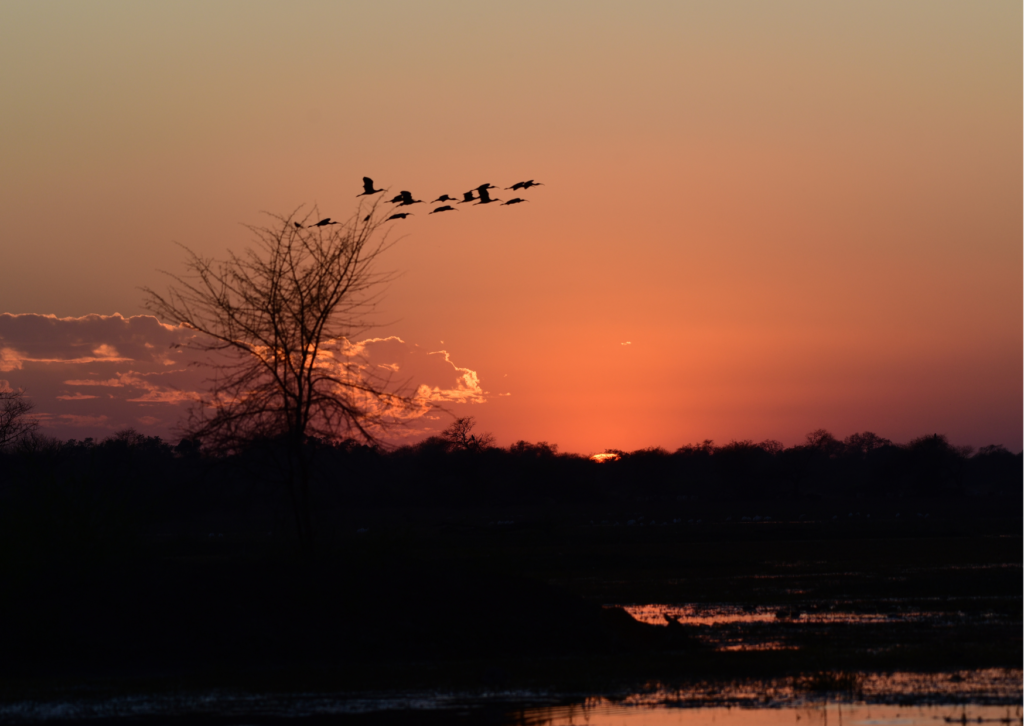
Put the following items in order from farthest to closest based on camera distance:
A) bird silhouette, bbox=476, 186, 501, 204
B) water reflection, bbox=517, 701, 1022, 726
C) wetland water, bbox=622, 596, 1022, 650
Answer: bird silhouette, bbox=476, 186, 501, 204 < wetland water, bbox=622, 596, 1022, 650 < water reflection, bbox=517, 701, 1022, 726

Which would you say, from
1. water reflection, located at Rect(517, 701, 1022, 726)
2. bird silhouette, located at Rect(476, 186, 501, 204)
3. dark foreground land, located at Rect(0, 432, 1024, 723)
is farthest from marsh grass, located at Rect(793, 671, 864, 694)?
bird silhouette, located at Rect(476, 186, 501, 204)

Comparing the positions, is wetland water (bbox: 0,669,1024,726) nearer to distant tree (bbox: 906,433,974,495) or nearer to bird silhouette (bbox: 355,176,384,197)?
bird silhouette (bbox: 355,176,384,197)

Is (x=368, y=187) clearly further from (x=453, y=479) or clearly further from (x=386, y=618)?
(x=453, y=479)

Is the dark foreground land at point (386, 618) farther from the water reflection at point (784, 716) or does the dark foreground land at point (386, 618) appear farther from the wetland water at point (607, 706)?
the water reflection at point (784, 716)

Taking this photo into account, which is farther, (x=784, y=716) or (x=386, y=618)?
(x=386, y=618)

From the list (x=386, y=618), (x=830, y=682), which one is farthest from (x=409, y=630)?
(x=830, y=682)

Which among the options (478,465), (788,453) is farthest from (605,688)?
(788,453)

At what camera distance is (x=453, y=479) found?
10700 cm

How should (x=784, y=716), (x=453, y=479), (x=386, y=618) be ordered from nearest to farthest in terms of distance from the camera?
(x=784, y=716)
(x=386, y=618)
(x=453, y=479)

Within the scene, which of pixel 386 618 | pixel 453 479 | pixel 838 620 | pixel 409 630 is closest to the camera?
pixel 409 630

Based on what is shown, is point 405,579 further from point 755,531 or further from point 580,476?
point 580,476

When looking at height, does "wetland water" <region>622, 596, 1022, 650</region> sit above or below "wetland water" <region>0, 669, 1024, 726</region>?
below

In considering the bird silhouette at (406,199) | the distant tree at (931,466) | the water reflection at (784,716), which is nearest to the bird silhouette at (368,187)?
the bird silhouette at (406,199)

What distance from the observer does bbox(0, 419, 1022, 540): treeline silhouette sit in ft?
69.1
